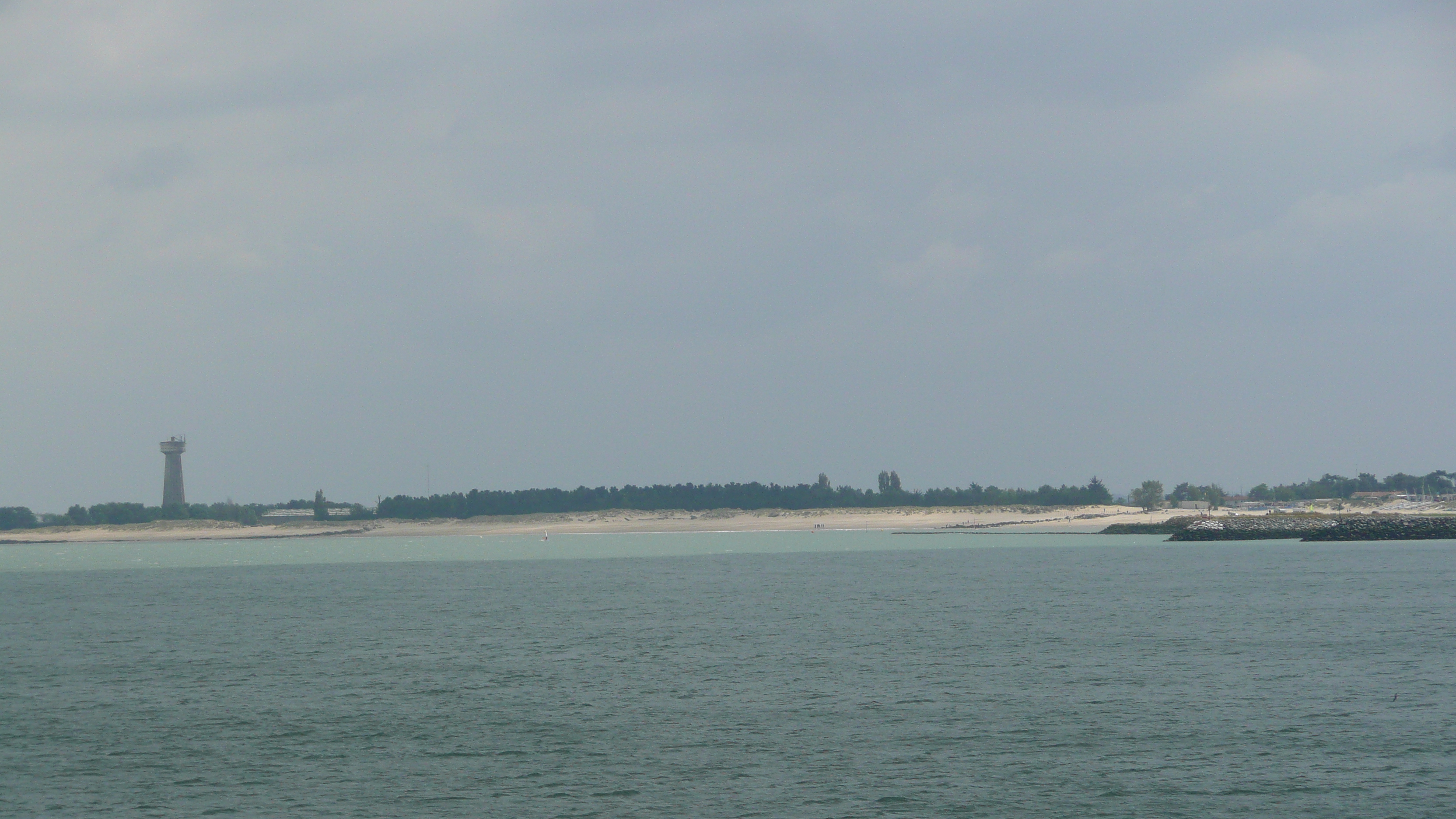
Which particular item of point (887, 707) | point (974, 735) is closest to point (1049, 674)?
point (887, 707)

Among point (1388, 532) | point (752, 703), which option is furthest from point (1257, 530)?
point (752, 703)

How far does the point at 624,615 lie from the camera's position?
63.3 meters

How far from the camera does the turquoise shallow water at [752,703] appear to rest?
82.1ft

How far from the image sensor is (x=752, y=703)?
117 feet

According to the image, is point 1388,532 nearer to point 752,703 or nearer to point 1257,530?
point 1257,530

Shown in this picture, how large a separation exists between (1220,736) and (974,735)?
19.9 ft

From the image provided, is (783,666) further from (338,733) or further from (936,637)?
(338,733)

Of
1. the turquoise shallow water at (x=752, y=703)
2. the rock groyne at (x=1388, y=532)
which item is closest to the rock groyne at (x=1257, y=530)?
the rock groyne at (x=1388, y=532)

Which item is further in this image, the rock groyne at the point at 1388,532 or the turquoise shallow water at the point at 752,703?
the rock groyne at the point at 1388,532

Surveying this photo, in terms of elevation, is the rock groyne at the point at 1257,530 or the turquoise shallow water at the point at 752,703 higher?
the rock groyne at the point at 1257,530

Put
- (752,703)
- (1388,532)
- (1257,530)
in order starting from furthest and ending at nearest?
(1257,530) → (1388,532) → (752,703)

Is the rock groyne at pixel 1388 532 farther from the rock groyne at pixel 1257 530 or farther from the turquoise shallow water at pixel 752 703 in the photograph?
the turquoise shallow water at pixel 752 703

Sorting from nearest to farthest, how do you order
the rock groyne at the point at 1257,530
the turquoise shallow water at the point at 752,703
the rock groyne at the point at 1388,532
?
the turquoise shallow water at the point at 752,703
the rock groyne at the point at 1388,532
the rock groyne at the point at 1257,530

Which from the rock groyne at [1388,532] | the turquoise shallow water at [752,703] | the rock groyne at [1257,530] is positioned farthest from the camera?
the rock groyne at [1257,530]
